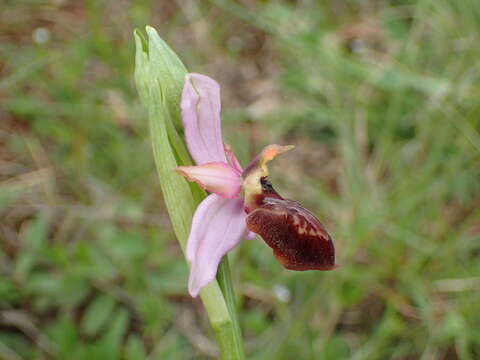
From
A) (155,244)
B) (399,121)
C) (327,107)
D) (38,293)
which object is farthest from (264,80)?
(38,293)

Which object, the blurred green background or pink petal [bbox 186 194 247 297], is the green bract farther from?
the blurred green background

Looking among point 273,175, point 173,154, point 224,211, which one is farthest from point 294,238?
point 273,175

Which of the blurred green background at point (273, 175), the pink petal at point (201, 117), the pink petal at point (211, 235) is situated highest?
the pink petal at point (201, 117)

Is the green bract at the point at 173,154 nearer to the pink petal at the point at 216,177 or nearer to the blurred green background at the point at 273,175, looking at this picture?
the pink petal at the point at 216,177

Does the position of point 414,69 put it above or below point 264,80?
above

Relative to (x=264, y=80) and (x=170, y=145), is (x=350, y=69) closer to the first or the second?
(x=264, y=80)

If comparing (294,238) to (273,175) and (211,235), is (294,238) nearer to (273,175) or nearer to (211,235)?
(211,235)

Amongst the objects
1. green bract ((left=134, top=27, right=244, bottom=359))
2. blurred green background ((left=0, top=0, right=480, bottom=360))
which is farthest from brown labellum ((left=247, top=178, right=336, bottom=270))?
blurred green background ((left=0, top=0, right=480, bottom=360))

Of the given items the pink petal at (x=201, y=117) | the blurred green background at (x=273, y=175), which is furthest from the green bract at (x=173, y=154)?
the blurred green background at (x=273, y=175)
